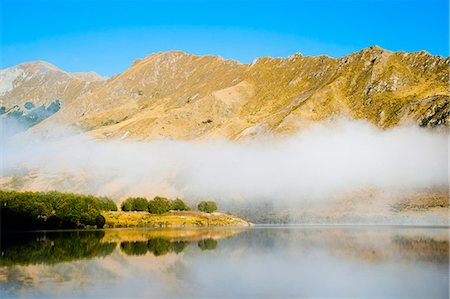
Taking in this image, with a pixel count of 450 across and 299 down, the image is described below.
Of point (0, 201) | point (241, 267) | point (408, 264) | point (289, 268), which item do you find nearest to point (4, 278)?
point (241, 267)

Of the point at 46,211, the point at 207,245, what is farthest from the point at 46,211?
the point at 207,245

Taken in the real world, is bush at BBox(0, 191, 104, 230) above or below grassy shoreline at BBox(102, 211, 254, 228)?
above

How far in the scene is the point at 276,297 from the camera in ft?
111

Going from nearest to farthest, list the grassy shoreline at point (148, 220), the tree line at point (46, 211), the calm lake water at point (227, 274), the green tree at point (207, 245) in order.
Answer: the calm lake water at point (227, 274), the green tree at point (207, 245), the tree line at point (46, 211), the grassy shoreline at point (148, 220)

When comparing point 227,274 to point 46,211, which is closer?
point 227,274

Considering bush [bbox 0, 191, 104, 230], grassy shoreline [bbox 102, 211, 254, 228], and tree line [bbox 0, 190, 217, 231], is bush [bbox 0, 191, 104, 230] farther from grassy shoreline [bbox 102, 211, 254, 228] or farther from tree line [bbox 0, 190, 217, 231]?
grassy shoreline [bbox 102, 211, 254, 228]

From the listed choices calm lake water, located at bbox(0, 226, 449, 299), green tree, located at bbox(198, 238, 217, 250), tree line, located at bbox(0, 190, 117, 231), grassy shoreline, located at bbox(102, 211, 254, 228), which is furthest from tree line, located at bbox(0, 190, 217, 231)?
calm lake water, located at bbox(0, 226, 449, 299)

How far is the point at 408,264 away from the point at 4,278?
39.4 m

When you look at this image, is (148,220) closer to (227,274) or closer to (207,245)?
(207,245)

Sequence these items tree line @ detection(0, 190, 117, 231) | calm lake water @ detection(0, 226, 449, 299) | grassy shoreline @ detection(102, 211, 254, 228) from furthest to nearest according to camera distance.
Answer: grassy shoreline @ detection(102, 211, 254, 228) → tree line @ detection(0, 190, 117, 231) → calm lake water @ detection(0, 226, 449, 299)

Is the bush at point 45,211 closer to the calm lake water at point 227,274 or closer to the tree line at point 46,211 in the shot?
the tree line at point 46,211

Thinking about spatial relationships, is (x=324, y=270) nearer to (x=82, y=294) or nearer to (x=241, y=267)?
(x=241, y=267)

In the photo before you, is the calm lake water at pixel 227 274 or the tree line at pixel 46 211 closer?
the calm lake water at pixel 227 274

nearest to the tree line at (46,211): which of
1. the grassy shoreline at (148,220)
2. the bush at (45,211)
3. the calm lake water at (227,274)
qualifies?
the bush at (45,211)
